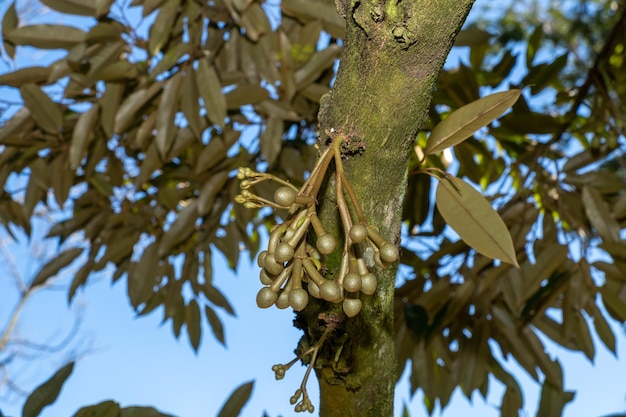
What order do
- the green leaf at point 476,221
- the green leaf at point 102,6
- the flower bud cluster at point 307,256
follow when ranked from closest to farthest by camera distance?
the flower bud cluster at point 307,256 → the green leaf at point 476,221 → the green leaf at point 102,6

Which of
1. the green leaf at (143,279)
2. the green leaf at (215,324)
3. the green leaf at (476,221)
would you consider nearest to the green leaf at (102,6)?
the green leaf at (143,279)

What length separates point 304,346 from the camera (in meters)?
0.74

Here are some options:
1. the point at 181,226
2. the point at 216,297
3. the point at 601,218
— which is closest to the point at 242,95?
the point at 181,226

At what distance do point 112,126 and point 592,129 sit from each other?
0.98 m

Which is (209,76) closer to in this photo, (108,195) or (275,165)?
(275,165)

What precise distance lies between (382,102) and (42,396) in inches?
27.0

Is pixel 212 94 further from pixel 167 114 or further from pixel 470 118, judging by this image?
pixel 470 118

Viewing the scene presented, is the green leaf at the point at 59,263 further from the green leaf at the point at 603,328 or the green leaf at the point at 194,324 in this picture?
the green leaf at the point at 603,328

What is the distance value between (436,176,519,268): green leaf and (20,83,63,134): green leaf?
2.96 feet

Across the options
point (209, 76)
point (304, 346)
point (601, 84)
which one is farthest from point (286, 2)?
point (304, 346)

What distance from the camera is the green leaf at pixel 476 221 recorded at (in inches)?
25.5

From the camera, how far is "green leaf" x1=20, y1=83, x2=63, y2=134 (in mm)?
1344

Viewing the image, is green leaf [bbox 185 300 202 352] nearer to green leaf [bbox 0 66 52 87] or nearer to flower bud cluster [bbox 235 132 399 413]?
green leaf [bbox 0 66 52 87]

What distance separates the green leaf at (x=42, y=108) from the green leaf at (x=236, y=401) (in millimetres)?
608
